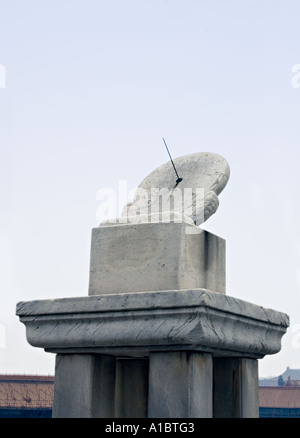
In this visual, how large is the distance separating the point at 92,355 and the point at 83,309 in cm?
36

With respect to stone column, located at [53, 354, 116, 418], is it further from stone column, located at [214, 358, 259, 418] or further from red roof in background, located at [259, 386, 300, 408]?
red roof in background, located at [259, 386, 300, 408]

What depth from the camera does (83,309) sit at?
4270mm

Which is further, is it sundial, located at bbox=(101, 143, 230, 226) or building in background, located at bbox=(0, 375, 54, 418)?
building in background, located at bbox=(0, 375, 54, 418)

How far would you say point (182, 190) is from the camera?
509 centimetres

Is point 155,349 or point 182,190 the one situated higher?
point 182,190

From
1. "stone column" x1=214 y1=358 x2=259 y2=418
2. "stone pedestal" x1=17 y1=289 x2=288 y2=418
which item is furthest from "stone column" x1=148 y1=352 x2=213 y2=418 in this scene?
"stone column" x1=214 y1=358 x2=259 y2=418

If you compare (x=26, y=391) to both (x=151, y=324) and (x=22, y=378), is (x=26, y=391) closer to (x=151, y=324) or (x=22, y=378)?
(x=22, y=378)

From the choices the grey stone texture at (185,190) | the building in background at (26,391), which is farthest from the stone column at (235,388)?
the building in background at (26,391)

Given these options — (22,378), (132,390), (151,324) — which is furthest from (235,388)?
(22,378)

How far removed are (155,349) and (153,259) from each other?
591 mm

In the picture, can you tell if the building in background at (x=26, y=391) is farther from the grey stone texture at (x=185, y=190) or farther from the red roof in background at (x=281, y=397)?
the grey stone texture at (x=185, y=190)

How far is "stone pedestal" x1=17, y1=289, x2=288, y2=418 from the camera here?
396 cm
